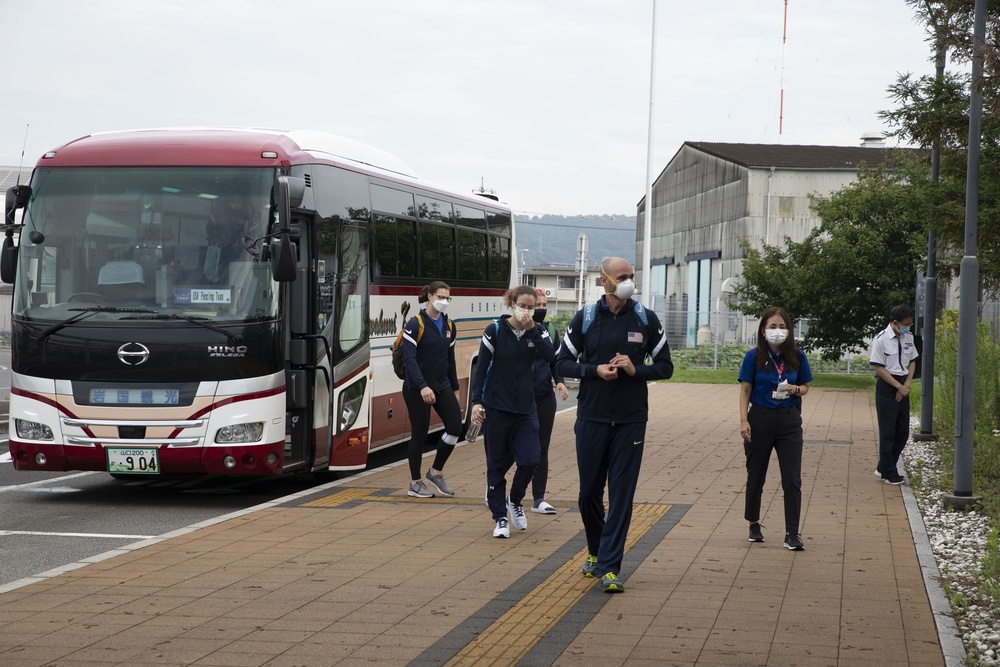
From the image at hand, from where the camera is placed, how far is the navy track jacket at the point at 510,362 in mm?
9141

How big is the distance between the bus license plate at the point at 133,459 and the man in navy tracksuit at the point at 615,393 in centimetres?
478

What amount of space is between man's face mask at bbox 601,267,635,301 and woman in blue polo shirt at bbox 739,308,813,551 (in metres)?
2.18

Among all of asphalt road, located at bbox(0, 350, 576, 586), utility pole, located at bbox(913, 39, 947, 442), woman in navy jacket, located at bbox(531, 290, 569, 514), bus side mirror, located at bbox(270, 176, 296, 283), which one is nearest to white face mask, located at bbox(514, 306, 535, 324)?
woman in navy jacket, located at bbox(531, 290, 569, 514)

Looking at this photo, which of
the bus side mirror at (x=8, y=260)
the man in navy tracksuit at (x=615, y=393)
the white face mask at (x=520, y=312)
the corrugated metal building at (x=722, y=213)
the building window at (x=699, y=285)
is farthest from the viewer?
the building window at (x=699, y=285)

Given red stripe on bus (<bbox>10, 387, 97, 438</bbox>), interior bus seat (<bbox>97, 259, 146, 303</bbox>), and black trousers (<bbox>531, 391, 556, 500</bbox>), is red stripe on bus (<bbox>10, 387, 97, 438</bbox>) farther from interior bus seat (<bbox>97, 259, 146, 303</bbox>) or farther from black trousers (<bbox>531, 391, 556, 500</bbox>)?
black trousers (<bbox>531, 391, 556, 500</bbox>)

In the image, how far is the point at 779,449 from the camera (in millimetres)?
9242

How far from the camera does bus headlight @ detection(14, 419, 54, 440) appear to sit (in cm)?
1090

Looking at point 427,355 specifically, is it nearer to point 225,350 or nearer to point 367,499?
point 367,499

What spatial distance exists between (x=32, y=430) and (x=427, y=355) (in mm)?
3547

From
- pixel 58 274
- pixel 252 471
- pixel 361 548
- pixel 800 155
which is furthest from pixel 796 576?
pixel 800 155

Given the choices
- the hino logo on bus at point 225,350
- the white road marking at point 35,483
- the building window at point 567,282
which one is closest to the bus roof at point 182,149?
the hino logo on bus at point 225,350

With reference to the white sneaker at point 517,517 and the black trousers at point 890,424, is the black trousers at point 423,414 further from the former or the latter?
the black trousers at point 890,424

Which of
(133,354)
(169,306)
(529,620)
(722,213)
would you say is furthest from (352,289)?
(722,213)

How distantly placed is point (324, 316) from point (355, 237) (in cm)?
131
